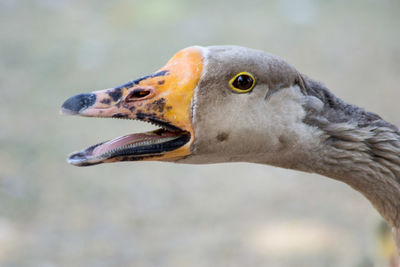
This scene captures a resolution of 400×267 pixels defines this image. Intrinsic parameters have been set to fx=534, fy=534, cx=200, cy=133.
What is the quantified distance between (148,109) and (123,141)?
20 cm

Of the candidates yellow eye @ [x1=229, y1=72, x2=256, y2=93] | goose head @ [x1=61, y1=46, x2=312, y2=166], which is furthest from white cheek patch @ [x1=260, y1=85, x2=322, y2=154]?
yellow eye @ [x1=229, y1=72, x2=256, y2=93]

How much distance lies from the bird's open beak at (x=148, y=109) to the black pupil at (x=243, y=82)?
18 cm

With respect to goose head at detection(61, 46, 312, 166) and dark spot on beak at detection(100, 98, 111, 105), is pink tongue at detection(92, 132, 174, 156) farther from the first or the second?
dark spot on beak at detection(100, 98, 111, 105)

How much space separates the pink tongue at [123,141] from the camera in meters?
2.53

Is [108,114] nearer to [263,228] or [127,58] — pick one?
[263,228]

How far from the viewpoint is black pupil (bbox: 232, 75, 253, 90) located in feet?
8.45

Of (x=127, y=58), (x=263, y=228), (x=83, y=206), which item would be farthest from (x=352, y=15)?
(x=83, y=206)

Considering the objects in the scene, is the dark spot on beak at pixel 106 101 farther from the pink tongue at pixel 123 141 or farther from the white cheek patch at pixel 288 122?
the white cheek patch at pixel 288 122

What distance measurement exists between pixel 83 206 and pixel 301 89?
4.03 meters

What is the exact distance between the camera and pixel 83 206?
6137 millimetres

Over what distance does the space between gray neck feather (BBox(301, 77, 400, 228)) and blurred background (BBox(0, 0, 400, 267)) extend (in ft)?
6.38

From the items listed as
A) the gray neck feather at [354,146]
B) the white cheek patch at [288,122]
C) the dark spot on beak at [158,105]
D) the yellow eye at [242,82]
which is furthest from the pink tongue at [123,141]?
the gray neck feather at [354,146]

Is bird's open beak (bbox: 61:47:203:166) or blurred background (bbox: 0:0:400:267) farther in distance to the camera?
blurred background (bbox: 0:0:400:267)

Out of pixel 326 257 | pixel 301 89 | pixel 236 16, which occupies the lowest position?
pixel 326 257
